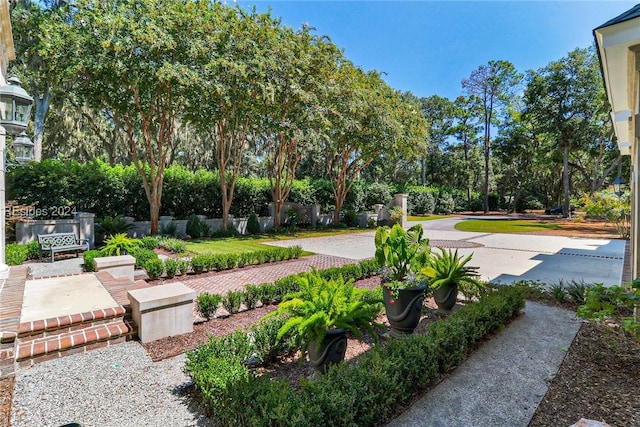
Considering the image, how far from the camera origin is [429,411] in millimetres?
2637

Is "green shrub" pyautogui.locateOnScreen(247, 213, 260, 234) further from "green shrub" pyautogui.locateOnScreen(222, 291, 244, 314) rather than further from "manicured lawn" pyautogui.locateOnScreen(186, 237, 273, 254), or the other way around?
"green shrub" pyautogui.locateOnScreen(222, 291, 244, 314)

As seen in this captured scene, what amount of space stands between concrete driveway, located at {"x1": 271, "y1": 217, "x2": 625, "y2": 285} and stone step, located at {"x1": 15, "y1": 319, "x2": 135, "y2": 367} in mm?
7000

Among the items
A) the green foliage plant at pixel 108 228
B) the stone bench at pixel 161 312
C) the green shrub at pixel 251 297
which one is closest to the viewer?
the stone bench at pixel 161 312

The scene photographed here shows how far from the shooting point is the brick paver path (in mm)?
6438

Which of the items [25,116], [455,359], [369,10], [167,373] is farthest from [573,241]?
[25,116]

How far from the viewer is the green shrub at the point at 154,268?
6.70 m

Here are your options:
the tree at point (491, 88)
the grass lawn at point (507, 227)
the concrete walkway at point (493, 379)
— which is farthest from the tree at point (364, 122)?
the tree at point (491, 88)

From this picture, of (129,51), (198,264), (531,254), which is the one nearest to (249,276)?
(198,264)

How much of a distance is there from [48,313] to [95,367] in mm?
1349

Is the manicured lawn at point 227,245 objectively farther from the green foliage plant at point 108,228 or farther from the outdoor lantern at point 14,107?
the outdoor lantern at point 14,107

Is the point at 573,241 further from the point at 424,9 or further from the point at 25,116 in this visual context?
the point at 25,116

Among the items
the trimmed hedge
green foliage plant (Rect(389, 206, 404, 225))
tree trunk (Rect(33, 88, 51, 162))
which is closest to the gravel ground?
the trimmed hedge

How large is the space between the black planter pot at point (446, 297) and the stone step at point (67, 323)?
14.6ft

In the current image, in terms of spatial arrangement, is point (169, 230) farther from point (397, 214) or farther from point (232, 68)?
point (397, 214)
